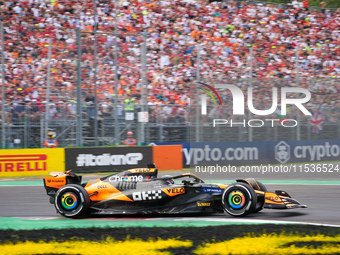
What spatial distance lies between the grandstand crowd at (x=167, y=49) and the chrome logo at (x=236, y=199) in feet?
29.0

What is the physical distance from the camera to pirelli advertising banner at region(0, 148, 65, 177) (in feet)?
49.4

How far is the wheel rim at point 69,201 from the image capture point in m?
7.79

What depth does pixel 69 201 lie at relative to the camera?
784cm

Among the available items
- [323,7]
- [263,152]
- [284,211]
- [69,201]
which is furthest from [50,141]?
[323,7]

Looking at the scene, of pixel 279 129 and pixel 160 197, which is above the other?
pixel 279 129

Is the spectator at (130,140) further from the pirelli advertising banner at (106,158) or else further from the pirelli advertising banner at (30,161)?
the pirelli advertising banner at (30,161)

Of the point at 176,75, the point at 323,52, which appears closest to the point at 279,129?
the point at 176,75

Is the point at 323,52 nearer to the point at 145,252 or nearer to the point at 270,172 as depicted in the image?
the point at 270,172

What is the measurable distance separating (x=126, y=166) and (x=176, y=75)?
199 inches

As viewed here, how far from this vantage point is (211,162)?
16.3 m

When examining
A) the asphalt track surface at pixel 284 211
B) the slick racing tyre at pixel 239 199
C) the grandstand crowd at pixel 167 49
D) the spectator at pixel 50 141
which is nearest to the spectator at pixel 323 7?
the grandstand crowd at pixel 167 49

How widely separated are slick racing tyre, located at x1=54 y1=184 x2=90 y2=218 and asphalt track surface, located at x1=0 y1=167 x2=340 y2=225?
45 cm

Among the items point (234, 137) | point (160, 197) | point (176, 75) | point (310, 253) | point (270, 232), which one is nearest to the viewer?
point (310, 253)

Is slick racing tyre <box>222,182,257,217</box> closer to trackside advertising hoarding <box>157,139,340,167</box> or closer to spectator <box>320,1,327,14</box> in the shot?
trackside advertising hoarding <box>157,139,340,167</box>
